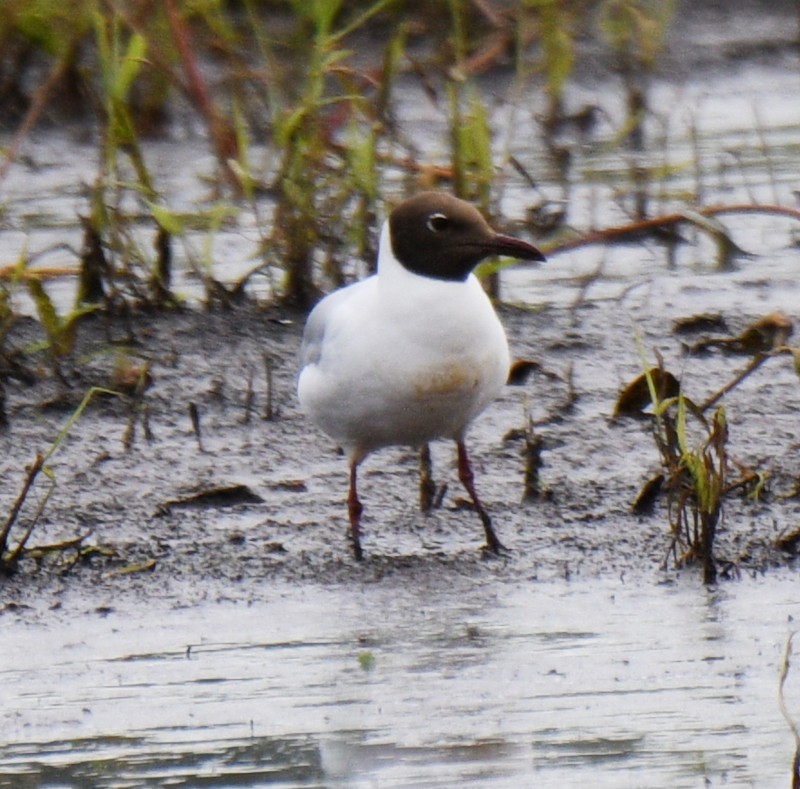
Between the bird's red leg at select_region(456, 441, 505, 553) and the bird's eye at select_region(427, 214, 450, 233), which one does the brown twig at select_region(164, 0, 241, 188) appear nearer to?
the bird's eye at select_region(427, 214, 450, 233)

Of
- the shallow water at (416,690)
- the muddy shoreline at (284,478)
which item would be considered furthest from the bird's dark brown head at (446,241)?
the shallow water at (416,690)

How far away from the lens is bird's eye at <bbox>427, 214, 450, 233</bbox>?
5.14m

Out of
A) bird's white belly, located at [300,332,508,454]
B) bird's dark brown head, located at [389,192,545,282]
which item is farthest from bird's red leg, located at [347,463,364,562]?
bird's dark brown head, located at [389,192,545,282]

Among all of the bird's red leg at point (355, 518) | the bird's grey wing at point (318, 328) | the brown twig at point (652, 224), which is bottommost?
the bird's red leg at point (355, 518)

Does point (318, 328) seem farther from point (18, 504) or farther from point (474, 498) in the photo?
point (18, 504)

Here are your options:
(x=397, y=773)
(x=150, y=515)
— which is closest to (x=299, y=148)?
(x=150, y=515)

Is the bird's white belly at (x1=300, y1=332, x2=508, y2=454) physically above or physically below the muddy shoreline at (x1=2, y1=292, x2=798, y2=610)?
above

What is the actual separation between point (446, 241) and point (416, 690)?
155 cm

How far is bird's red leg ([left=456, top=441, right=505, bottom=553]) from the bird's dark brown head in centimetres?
46

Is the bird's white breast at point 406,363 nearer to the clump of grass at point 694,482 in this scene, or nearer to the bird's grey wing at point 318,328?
the bird's grey wing at point 318,328

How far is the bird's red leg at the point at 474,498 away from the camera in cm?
493

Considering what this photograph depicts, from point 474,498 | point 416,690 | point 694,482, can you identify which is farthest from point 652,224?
point 416,690

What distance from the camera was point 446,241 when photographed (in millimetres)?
5125

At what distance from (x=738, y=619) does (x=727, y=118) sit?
21.7ft
